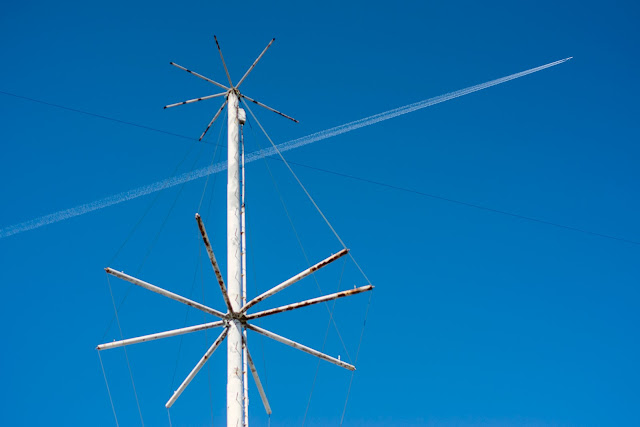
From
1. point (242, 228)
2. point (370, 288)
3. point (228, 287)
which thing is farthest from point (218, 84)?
point (370, 288)

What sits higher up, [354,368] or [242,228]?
[242,228]

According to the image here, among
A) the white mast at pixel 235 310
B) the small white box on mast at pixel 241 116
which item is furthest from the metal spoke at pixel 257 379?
the small white box on mast at pixel 241 116

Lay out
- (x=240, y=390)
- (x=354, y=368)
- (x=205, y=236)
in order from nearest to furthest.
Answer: (x=205, y=236) < (x=240, y=390) < (x=354, y=368)

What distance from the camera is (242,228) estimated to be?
18.9 meters

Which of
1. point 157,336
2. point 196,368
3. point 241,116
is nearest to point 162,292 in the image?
point 157,336

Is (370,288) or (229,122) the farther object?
(229,122)

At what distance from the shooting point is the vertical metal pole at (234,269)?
16.0 m

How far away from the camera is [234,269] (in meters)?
18.0

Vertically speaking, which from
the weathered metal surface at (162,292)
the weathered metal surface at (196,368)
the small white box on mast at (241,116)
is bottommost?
the weathered metal surface at (196,368)

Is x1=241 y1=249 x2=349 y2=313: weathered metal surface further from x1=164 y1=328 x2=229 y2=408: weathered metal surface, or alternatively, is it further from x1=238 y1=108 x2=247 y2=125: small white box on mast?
x1=238 y1=108 x2=247 y2=125: small white box on mast

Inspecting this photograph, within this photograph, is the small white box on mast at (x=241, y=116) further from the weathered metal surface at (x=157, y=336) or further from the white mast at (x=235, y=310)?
the weathered metal surface at (x=157, y=336)

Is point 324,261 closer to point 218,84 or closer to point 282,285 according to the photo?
point 282,285

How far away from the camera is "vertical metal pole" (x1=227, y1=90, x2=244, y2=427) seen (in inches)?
631

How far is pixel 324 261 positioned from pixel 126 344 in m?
5.57
